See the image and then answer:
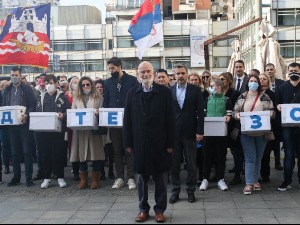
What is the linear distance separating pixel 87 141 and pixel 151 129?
272 centimetres

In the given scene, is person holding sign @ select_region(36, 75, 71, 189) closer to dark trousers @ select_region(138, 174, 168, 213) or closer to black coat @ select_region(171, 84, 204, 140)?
black coat @ select_region(171, 84, 204, 140)

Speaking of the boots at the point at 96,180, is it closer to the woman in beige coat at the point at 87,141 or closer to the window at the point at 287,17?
the woman in beige coat at the point at 87,141

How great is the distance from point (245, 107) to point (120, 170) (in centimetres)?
277

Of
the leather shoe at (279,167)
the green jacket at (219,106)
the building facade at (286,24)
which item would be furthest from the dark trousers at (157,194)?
the building facade at (286,24)

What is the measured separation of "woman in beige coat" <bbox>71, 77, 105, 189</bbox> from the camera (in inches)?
337

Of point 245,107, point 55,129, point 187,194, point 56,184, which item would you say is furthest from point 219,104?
point 56,184

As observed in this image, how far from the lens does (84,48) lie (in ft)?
227

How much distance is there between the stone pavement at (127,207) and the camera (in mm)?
6332

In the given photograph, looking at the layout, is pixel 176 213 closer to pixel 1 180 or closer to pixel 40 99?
pixel 40 99

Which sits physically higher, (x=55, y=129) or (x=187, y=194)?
(x=55, y=129)

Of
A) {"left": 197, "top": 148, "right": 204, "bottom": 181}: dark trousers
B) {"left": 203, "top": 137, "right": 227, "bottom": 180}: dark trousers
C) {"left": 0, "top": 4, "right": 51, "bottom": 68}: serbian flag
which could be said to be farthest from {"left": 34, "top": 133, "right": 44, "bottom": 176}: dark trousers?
{"left": 203, "top": 137, "right": 227, "bottom": 180}: dark trousers

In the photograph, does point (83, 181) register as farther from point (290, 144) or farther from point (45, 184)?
point (290, 144)

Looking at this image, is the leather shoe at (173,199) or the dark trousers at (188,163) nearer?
the leather shoe at (173,199)

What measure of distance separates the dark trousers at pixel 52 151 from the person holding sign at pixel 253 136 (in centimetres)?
355
